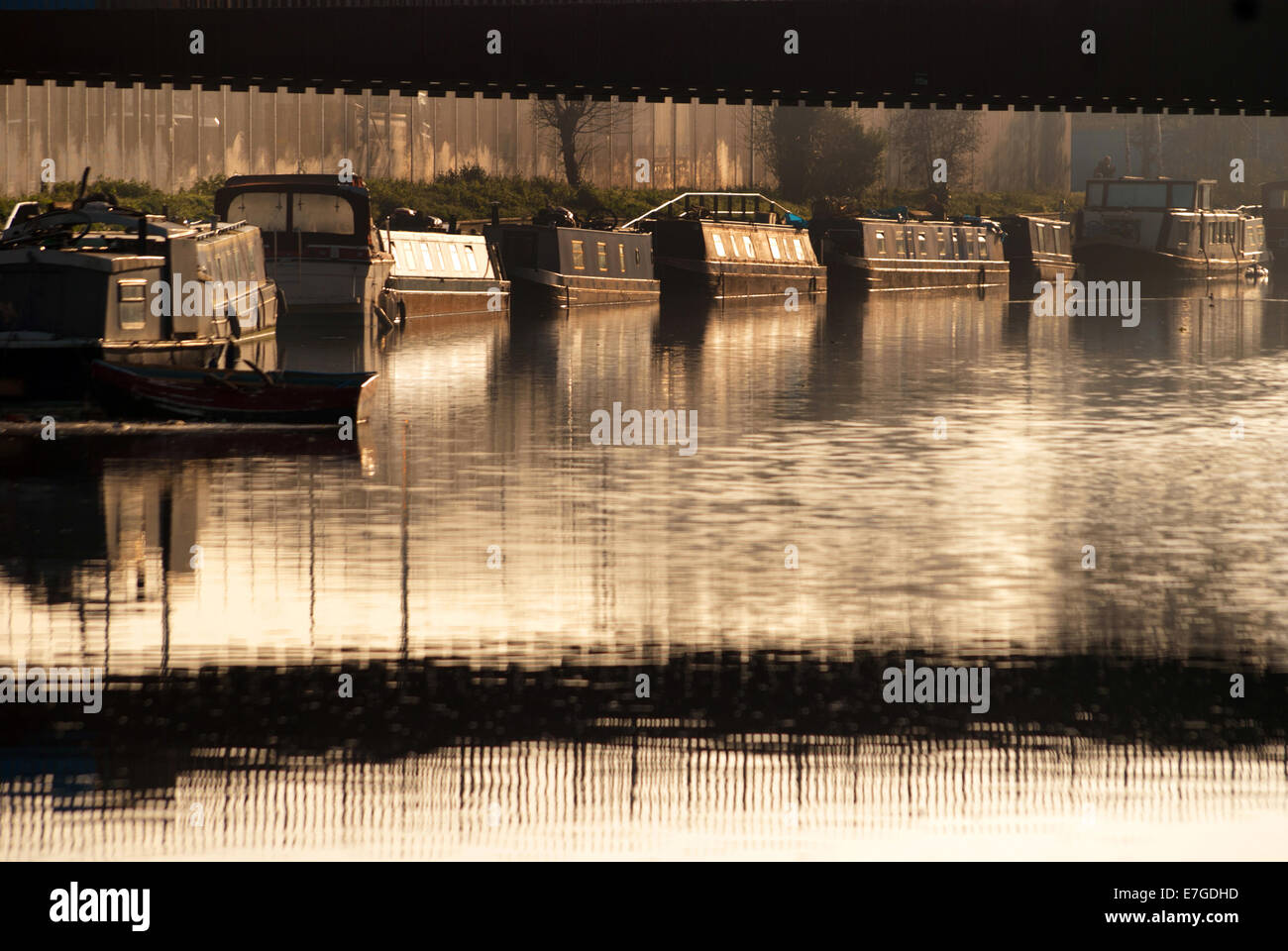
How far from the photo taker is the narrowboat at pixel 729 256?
57219 millimetres

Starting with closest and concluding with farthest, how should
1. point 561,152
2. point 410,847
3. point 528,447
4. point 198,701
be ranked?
point 410,847 < point 198,701 < point 528,447 < point 561,152

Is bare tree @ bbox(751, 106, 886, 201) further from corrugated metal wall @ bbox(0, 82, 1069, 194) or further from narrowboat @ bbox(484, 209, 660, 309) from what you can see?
narrowboat @ bbox(484, 209, 660, 309)

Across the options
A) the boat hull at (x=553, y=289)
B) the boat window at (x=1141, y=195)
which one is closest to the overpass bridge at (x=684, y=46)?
the boat hull at (x=553, y=289)

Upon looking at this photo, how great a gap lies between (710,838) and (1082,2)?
25.2 metres

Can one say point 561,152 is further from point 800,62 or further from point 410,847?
point 410,847

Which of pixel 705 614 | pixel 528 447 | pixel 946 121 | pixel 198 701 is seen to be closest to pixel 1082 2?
pixel 528 447

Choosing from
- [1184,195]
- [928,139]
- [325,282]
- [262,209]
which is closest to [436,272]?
[325,282]

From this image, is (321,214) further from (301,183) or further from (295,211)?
(301,183)

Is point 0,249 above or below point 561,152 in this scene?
below

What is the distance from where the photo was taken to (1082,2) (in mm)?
30547

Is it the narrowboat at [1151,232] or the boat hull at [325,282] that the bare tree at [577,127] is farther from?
the boat hull at [325,282]

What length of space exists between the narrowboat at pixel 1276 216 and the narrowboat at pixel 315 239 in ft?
278

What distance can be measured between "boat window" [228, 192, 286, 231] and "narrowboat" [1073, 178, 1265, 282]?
48.9m

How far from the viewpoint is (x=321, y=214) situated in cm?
3888
